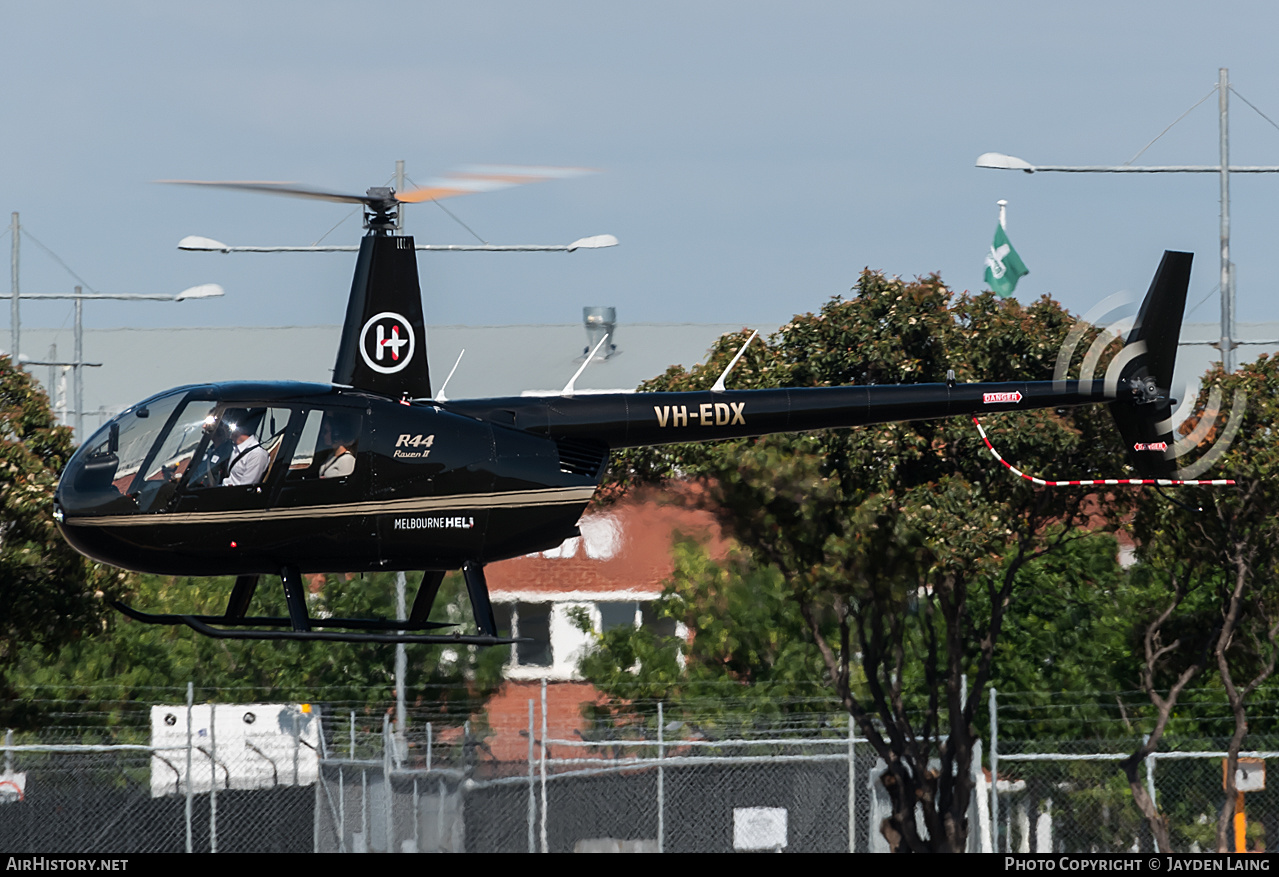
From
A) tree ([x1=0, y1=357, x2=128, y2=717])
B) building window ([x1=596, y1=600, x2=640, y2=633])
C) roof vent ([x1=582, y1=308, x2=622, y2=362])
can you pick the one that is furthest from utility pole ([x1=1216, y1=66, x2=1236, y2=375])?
roof vent ([x1=582, y1=308, x2=622, y2=362])

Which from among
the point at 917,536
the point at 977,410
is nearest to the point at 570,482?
the point at 977,410

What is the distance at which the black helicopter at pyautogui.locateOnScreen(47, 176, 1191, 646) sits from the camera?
13219mm

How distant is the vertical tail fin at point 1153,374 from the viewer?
1781 centimetres

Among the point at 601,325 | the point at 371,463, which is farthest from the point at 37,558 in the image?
the point at 601,325

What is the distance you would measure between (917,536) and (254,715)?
12.9 m

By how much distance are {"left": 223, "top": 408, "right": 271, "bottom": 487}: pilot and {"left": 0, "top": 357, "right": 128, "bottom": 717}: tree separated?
6.17 meters

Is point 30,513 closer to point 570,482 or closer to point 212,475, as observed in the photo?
point 212,475

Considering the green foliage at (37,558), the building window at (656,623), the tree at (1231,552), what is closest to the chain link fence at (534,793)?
the tree at (1231,552)

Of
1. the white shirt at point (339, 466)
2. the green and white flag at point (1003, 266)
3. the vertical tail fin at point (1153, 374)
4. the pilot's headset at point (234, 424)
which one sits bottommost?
the white shirt at point (339, 466)

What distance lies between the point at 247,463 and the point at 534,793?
37.3 feet

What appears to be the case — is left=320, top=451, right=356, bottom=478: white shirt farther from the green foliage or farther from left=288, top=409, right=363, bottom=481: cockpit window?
the green foliage

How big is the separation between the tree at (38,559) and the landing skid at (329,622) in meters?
5.07

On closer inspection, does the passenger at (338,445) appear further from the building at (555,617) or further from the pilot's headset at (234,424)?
the building at (555,617)
